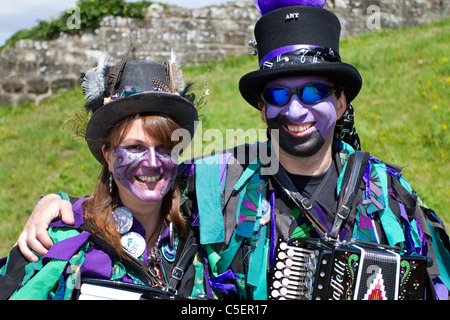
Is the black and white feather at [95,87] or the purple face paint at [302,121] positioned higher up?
the black and white feather at [95,87]

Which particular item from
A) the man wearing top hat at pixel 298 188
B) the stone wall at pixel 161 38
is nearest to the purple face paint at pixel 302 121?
the man wearing top hat at pixel 298 188

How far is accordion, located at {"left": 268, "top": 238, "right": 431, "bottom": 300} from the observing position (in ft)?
7.04

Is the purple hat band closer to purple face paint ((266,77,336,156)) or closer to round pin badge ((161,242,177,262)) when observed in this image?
purple face paint ((266,77,336,156))

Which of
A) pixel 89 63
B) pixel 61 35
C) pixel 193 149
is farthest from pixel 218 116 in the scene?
pixel 61 35

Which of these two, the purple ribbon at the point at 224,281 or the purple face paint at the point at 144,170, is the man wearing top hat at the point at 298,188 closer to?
the purple ribbon at the point at 224,281

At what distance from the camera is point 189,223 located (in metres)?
2.71

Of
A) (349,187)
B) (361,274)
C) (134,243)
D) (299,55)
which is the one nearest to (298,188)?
(349,187)

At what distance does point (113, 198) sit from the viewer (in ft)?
8.57

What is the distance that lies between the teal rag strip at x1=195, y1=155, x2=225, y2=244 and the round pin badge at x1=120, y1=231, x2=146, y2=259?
350 millimetres

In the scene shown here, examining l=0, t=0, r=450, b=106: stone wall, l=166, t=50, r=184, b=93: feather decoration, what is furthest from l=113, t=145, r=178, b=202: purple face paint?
l=0, t=0, r=450, b=106: stone wall

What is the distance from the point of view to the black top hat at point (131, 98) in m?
2.39

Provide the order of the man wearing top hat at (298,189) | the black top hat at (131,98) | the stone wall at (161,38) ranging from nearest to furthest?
the black top hat at (131,98), the man wearing top hat at (298,189), the stone wall at (161,38)
